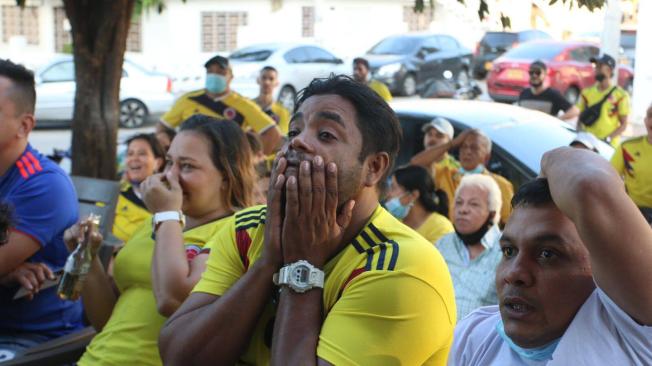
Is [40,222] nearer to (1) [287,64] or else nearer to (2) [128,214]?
(2) [128,214]

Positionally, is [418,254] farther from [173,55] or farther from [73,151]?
[173,55]

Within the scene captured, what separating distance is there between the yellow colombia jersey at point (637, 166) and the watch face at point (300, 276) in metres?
5.22

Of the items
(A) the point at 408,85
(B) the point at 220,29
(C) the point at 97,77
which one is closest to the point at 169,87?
(A) the point at 408,85

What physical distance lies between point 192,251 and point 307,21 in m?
34.0

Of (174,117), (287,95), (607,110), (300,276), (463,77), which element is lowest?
(287,95)

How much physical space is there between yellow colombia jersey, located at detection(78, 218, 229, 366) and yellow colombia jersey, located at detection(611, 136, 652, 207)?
447 cm

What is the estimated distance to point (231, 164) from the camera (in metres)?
3.90

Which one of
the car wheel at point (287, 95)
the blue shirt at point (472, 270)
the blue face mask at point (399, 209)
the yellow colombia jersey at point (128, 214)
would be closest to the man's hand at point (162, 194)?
the blue shirt at point (472, 270)

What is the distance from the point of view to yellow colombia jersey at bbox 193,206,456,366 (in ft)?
8.06

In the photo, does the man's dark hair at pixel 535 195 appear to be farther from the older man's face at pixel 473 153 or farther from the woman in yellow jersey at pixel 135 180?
the older man's face at pixel 473 153

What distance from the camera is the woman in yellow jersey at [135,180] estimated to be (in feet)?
20.6

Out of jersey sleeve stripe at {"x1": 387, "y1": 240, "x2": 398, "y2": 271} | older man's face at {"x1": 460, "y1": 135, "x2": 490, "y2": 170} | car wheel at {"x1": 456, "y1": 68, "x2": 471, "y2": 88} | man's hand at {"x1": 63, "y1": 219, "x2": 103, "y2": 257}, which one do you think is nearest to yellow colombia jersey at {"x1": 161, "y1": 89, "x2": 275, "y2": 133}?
older man's face at {"x1": 460, "y1": 135, "x2": 490, "y2": 170}

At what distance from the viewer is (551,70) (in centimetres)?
2261

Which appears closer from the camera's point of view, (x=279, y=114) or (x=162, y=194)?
(x=162, y=194)
